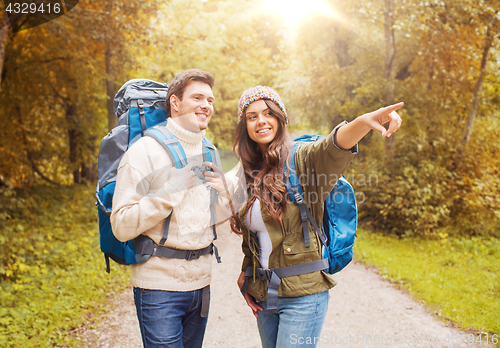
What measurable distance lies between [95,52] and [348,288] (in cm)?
814

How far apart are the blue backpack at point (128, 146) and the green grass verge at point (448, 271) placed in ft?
12.5

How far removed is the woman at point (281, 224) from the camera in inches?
73.9

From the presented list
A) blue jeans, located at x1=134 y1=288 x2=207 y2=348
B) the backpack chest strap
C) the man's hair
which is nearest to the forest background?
blue jeans, located at x1=134 y1=288 x2=207 y2=348

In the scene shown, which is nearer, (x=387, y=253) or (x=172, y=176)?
(x=172, y=176)

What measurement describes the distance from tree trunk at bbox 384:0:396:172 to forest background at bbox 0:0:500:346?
0.02 metres

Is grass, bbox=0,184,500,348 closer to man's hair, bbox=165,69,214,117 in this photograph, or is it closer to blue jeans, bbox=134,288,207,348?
blue jeans, bbox=134,288,207,348

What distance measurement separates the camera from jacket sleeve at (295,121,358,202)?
5.58 feet

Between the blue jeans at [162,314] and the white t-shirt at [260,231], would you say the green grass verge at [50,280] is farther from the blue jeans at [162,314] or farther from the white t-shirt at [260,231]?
the white t-shirt at [260,231]

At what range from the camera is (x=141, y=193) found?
180 cm

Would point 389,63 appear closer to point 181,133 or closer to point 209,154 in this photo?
point 209,154

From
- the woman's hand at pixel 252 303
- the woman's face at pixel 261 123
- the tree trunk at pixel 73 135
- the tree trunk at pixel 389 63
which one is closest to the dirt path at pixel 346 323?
the woman's hand at pixel 252 303

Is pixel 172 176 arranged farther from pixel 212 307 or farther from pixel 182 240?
pixel 212 307

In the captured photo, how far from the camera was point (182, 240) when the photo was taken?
1.86 metres

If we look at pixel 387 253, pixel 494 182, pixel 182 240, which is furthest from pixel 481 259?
pixel 182 240
